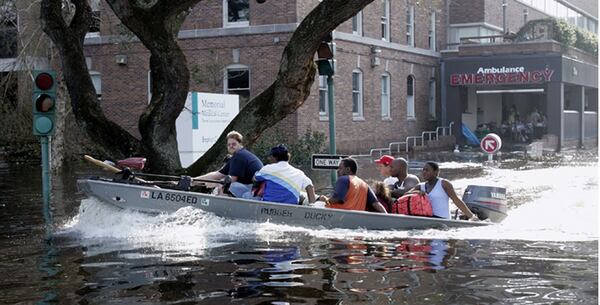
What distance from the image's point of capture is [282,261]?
31.9ft

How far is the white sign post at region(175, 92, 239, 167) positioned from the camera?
21.3 metres

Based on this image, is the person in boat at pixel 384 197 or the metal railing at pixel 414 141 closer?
the person in boat at pixel 384 197

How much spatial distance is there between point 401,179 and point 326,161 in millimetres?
1246

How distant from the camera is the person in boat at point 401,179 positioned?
1278 cm

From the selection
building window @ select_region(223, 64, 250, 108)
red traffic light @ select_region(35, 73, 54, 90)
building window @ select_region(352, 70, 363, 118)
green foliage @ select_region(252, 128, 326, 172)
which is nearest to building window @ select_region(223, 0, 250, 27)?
building window @ select_region(223, 64, 250, 108)

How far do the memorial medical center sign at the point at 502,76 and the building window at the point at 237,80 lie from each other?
11.8 meters

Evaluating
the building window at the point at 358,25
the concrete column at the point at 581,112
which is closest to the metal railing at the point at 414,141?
the building window at the point at 358,25

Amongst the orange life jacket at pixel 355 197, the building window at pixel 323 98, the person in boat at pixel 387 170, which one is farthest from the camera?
the building window at pixel 323 98

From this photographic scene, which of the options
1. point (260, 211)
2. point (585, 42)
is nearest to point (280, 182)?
point (260, 211)

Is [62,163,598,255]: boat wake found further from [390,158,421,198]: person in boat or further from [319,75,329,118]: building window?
[319,75,329,118]: building window

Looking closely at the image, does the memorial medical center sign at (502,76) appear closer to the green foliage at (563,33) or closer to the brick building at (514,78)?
the brick building at (514,78)

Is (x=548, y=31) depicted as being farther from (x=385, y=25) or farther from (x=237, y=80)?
(x=237, y=80)

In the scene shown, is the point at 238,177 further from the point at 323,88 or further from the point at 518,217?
the point at 323,88

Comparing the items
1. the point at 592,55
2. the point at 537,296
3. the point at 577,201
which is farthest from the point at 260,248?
the point at 592,55
